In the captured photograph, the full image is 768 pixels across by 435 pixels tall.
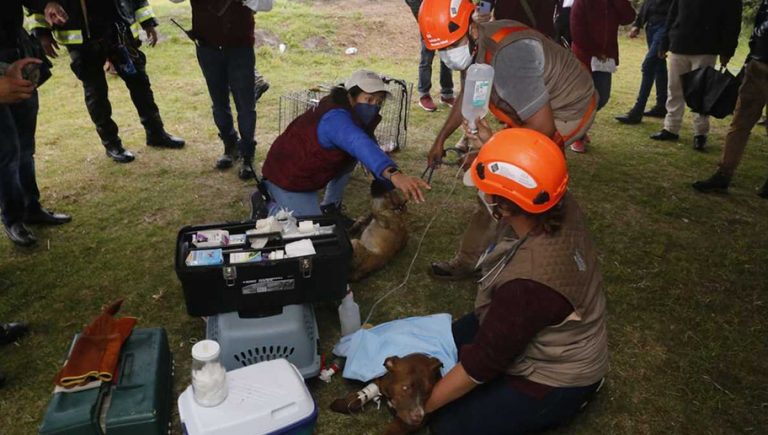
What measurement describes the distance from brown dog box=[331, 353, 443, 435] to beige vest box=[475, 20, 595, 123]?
1.47 m

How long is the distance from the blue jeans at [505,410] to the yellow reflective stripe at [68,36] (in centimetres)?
445

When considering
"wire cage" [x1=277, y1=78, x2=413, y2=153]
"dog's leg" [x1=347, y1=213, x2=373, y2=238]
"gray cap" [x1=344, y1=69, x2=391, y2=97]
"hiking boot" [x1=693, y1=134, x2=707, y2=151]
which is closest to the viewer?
"gray cap" [x1=344, y1=69, x2=391, y2=97]

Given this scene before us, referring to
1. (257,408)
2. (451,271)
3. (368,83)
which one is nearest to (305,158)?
(368,83)

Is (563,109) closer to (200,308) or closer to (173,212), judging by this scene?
(200,308)

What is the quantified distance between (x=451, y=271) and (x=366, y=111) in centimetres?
124

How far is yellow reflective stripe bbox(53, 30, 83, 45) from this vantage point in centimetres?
454

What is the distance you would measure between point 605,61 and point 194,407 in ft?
16.7

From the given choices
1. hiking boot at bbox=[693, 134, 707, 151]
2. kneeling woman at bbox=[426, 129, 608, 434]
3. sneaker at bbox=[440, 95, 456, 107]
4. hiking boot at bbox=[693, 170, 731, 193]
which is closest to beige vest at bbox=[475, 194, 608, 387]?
kneeling woman at bbox=[426, 129, 608, 434]

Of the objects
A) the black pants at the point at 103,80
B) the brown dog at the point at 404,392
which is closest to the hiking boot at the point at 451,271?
the brown dog at the point at 404,392

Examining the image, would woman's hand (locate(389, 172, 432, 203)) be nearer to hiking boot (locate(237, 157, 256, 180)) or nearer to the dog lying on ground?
the dog lying on ground

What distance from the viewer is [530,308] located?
5.95 ft

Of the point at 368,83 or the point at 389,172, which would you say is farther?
the point at 368,83

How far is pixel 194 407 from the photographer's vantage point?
197cm

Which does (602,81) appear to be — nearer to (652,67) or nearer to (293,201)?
(652,67)
